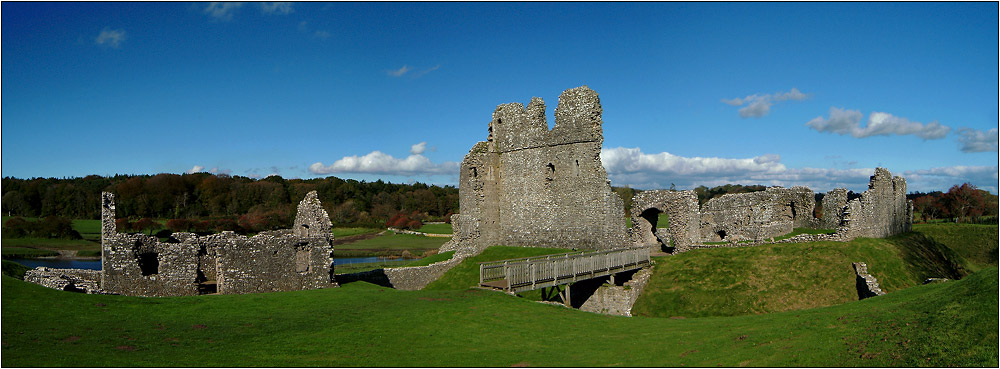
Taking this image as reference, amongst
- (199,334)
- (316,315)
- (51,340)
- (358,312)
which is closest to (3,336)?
(51,340)

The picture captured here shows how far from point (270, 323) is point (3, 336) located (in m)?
5.26

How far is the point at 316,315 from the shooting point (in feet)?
52.9

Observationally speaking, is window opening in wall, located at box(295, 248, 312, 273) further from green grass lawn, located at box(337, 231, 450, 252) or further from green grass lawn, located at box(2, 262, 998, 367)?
green grass lawn, located at box(337, 231, 450, 252)

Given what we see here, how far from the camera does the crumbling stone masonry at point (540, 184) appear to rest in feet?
103

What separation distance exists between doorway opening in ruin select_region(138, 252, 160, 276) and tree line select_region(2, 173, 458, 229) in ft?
168

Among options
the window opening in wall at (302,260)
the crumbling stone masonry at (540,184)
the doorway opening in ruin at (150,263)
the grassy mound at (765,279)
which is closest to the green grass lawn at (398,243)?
the crumbling stone masonry at (540,184)

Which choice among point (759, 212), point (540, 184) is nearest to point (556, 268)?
point (540, 184)

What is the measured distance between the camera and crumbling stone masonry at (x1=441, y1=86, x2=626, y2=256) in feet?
103

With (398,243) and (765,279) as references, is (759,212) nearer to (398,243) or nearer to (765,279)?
(765,279)

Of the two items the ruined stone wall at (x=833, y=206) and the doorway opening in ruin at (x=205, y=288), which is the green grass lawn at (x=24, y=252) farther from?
the ruined stone wall at (x=833, y=206)

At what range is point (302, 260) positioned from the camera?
23016mm

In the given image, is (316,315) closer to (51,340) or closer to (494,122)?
(51,340)

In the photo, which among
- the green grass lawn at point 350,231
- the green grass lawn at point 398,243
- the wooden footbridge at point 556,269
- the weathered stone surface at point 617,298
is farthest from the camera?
the green grass lawn at point 350,231

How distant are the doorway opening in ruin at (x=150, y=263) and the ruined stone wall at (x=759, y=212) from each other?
101ft
